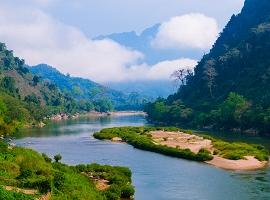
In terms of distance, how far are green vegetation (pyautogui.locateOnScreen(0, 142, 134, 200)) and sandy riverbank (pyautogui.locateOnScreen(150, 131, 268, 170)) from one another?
28.7 m

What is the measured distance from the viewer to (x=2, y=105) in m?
183

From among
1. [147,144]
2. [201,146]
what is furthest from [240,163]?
[147,144]

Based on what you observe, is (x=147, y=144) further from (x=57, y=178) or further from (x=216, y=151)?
(x=57, y=178)

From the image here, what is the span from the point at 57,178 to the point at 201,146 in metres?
73.8

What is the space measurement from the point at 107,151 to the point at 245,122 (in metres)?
79.3

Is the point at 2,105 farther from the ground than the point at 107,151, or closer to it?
farther from the ground

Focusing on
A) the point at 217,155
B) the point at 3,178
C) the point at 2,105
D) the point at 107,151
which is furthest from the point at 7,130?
the point at 3,178

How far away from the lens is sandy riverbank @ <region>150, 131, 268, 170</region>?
338 feet

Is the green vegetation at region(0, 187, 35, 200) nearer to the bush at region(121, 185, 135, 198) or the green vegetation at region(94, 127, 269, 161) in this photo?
the bush at region(121, 185, 135, 198)

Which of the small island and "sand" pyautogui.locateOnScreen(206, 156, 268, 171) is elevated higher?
the small island

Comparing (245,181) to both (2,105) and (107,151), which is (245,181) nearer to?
(107,151)

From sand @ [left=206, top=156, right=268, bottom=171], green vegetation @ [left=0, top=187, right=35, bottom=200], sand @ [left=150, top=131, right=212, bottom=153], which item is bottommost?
sand @ [left=206, top=156, right=268, bottom=171]

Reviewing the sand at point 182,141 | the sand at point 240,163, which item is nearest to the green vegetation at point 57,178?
the sand at point 240,163

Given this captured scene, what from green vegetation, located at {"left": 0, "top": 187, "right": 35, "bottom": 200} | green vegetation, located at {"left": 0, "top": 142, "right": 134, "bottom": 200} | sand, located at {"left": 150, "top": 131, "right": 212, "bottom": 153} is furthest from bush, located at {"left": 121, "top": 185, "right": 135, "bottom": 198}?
sand, located at {"left": 150, "top": 131, "right": 212, "bottom": 153}
